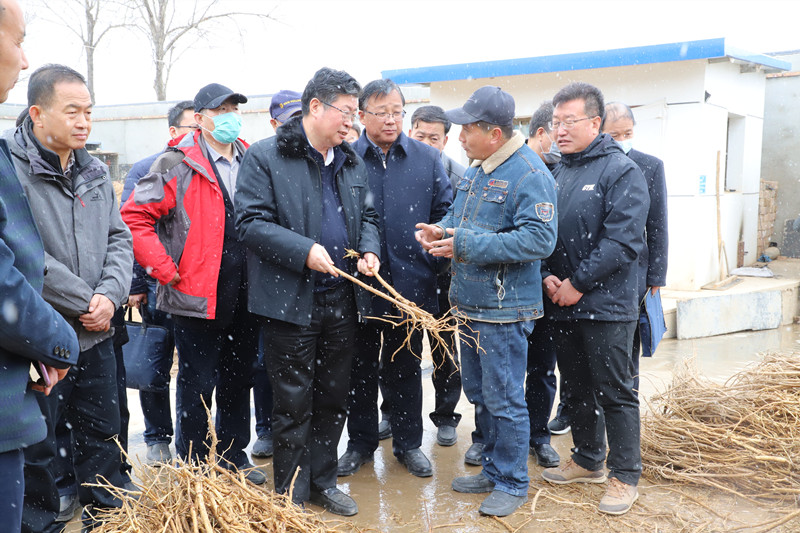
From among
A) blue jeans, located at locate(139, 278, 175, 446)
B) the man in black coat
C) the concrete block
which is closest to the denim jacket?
the man in black coat

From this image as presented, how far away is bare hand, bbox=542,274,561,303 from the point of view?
3.70 m

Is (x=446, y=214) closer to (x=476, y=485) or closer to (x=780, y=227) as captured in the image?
(x=476, y=485)

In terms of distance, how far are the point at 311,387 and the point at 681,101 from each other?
23.6 feet

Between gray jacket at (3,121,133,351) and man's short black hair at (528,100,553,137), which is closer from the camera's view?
gray jacket at (3,121,133,351)

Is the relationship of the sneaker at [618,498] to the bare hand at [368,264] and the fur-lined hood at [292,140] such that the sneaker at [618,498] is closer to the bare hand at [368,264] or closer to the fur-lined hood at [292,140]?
the bare hand at [368,264]

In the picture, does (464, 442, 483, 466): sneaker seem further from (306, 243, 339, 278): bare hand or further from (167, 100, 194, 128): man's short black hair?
A: (167, 100, 194, 128): man's short black hair

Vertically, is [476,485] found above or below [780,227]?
below

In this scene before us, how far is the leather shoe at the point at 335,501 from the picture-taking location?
3.57m

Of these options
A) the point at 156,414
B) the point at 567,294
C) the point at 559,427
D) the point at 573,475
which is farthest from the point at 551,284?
the point at 156,414

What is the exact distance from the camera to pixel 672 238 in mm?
9117

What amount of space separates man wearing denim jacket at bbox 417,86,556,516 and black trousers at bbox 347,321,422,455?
643 mm

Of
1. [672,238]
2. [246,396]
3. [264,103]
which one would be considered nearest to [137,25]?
[264,103]

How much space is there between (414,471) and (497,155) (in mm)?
1974

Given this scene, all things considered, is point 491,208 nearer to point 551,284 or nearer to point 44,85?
point 551,284
